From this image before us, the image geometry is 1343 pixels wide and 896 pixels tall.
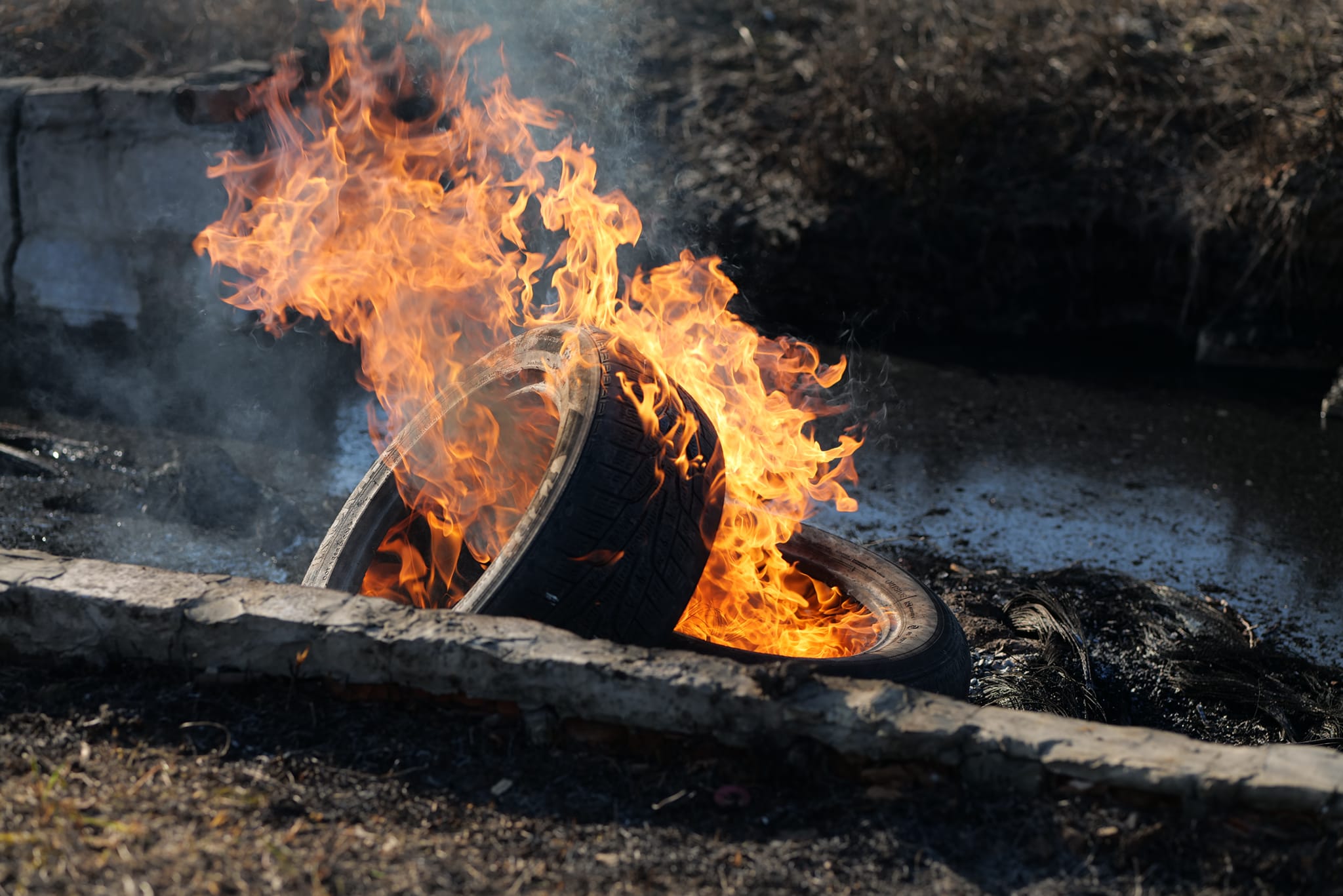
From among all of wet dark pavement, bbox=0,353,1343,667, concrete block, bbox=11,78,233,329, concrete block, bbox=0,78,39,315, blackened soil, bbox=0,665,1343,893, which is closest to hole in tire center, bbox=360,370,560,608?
wet dark pavement, bbox=0,353,1343,667

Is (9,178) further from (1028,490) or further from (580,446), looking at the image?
(1028,490)

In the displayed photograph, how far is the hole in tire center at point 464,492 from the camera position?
4.33 metres

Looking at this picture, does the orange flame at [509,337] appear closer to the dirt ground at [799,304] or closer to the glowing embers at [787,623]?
the glowing embers at [787,623]

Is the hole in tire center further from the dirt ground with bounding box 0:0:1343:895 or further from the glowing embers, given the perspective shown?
the dirt ground with bounding box 0:0:1343:895

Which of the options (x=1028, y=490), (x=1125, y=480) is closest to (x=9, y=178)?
(x=1028, y=490)

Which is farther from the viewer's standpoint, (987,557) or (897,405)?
(897,405)

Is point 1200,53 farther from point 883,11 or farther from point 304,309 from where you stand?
point 304,309

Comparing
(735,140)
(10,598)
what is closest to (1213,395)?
(735,140)

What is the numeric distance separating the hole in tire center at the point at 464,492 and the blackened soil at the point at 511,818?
47.7 inches

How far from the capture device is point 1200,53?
10312 millimetres

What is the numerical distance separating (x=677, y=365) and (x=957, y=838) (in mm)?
2235

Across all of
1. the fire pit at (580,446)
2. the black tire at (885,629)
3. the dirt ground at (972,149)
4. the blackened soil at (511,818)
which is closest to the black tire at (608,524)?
the fire pit at (580,446)

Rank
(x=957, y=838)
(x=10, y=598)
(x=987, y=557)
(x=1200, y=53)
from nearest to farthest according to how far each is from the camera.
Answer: (x=957, y=838)
(x=10, y=598)
(x=987, y=557)
(x=1200, y=53)

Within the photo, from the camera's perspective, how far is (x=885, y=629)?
394 centimetres
